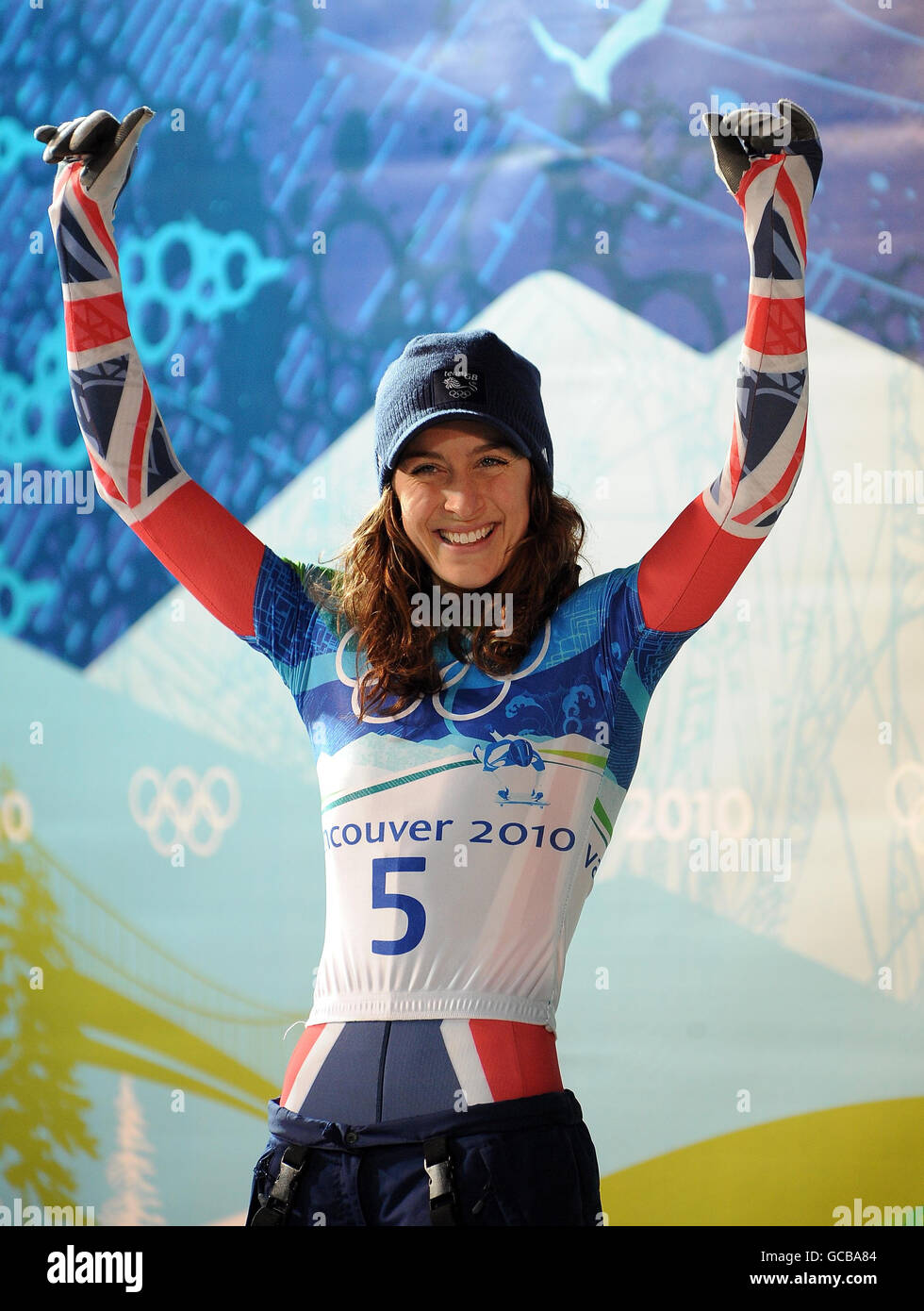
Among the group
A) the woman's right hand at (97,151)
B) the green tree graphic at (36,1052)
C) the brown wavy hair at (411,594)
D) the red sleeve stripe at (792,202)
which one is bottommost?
the green tree graphic at (36,1052)

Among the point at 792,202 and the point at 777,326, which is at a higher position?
the point at 792,202

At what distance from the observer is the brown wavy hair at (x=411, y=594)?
1.40 meters

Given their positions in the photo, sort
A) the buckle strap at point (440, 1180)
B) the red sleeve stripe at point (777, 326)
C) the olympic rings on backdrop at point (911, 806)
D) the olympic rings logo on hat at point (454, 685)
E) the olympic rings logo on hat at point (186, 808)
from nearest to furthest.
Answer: the buckle strap at point (440, 1180) → the red sleeve stripe at point (777, 326) → the olympic rings logo on hat at point (454, 685) → the olympic rings on backdrop at point (911, 806) → the olympic rings logo on hat at point (186, 808)

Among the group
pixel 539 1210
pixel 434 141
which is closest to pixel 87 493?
pixel 434 141

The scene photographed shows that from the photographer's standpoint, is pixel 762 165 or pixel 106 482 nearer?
pixel 762 165

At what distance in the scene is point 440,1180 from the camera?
1.19 m

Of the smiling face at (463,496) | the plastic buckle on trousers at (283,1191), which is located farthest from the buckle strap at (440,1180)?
the smiling face at (463,496)

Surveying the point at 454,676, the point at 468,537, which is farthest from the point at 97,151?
the point at 454,676

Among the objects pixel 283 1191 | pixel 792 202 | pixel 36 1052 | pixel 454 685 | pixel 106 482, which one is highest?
pixel 792 202

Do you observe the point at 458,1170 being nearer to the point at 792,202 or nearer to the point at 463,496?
the point at 463,496

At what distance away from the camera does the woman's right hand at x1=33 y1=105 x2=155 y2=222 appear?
139 centimetres

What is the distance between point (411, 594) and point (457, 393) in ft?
0.70

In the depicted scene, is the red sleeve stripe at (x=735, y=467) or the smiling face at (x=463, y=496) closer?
the red sleeve stripe at (x=735, y=467)

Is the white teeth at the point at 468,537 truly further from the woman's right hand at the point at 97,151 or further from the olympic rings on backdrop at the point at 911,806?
the olympic rings on backdrop at the point at 911,806
